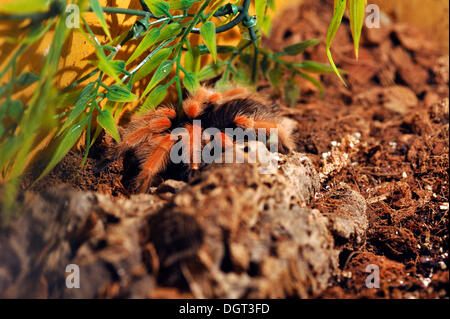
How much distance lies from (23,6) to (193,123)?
801mm

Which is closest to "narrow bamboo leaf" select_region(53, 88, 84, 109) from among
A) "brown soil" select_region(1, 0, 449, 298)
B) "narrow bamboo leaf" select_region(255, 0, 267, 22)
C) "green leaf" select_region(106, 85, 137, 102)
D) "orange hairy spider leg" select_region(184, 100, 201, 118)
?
"green leaf" select_region(106, 85, 137, 102)

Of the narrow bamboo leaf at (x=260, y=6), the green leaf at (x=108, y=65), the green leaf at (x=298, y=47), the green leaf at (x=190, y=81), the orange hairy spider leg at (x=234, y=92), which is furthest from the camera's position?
the green leaf at (x=298, y=47)

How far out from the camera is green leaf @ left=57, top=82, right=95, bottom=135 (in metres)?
1.47

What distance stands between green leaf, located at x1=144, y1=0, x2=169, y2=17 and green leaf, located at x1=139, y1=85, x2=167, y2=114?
1.01 ft

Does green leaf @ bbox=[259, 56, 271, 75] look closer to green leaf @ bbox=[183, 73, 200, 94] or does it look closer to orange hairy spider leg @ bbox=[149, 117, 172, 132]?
green leaf @ bbox=[183, 73, 200, 94]

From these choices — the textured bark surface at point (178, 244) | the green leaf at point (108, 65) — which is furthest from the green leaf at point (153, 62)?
the textured bark surface at point (178, 244)

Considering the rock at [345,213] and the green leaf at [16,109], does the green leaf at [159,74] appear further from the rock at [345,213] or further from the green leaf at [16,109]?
the rock at [345,213]

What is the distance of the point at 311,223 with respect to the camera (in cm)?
126

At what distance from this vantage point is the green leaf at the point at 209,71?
198cm

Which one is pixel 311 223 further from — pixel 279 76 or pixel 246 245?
pixel 279 76

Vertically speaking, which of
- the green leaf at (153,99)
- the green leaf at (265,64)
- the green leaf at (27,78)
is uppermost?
the green leaf at (265,64)

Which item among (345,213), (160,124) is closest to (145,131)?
(160,124)

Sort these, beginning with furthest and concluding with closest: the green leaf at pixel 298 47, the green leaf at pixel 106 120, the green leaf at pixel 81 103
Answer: the green leaf at pixel 298 47 < the green leaf at pixel 106 120 < the green leaf at pixel 81 103
